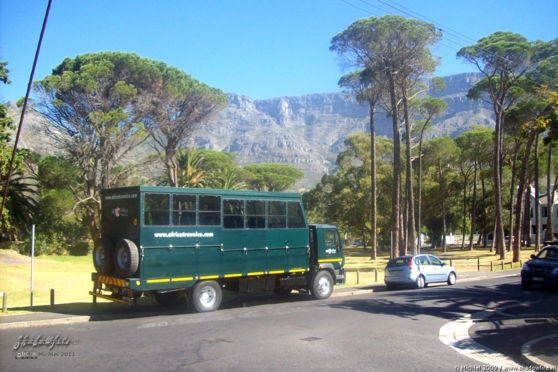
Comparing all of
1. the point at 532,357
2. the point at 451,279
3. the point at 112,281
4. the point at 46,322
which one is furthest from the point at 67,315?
the point at 451,279

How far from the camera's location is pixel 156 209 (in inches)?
477

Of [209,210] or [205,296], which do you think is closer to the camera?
[205,296]

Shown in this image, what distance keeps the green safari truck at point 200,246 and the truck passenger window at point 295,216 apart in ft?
0.11

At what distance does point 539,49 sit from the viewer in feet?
105

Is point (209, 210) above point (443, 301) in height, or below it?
above

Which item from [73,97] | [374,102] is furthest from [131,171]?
[374,102]

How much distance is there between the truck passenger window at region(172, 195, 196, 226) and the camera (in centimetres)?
1242

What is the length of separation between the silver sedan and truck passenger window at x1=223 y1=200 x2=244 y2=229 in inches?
325

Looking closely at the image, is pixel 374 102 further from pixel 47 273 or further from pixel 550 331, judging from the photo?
pixel 550 331


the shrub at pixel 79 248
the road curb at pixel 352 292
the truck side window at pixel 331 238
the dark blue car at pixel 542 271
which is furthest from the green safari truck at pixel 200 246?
the shrub at pixel 79 248

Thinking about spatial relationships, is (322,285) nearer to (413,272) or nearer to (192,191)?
(413,272)

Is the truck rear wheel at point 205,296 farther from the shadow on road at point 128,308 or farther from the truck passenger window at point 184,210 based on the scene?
the truck passenger window at point 184,210

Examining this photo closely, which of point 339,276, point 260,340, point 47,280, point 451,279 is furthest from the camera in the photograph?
point 451,279

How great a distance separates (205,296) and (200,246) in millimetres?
1404
